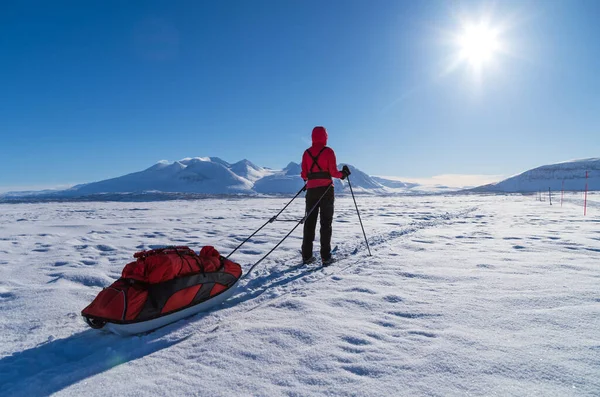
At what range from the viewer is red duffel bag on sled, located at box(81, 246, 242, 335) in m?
2.66

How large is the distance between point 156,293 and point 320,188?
3345 millimetres

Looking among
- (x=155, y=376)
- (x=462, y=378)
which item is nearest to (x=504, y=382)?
(x=462, y=378)

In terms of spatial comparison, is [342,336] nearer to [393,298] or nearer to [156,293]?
[393,298]

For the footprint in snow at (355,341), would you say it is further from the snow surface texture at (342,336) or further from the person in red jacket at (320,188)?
the person in red jacket at (320,188)

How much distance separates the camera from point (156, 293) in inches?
112

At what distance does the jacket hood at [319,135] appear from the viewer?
5.39m

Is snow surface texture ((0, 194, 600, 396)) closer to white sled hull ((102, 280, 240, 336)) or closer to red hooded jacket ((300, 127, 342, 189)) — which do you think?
white sled hull ((102, 280, 240, 336))

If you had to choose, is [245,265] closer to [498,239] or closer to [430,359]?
[430,359]

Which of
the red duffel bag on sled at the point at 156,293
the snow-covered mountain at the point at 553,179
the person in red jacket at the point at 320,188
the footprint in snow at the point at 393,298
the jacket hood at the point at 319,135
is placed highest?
the snow-covered mountain at the point at 553,179

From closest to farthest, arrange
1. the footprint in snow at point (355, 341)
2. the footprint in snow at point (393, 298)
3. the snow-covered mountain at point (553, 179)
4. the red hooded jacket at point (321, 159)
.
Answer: the footprint in snow at point (355, 341)
the footprint in snow at point (393, 298)
the red hooded jacket at point (321, 159)
the snow-covered mountain at point (553, 179)

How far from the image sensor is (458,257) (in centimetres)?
530

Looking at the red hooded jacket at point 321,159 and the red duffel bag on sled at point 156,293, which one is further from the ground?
the red hooded jacket at point 321,159

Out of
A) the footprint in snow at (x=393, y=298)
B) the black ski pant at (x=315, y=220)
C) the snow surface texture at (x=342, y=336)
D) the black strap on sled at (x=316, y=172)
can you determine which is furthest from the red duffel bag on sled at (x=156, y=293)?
the black strap on sled at (x=316, y=172)

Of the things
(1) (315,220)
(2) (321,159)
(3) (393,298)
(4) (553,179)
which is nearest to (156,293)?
(3) (393,298)
